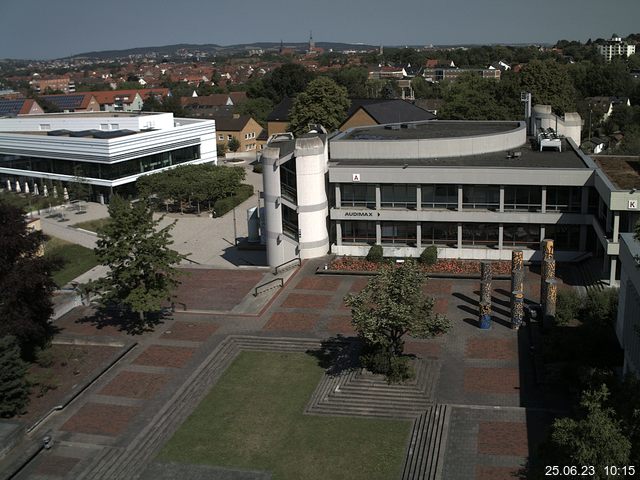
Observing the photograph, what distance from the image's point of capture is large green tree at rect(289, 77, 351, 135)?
82.9 meters

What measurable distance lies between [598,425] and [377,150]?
31.0 metres

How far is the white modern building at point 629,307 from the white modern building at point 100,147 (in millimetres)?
51041

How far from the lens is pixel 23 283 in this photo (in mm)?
29094

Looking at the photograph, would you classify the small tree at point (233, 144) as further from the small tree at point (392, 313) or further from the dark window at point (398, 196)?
the small tree at point (392, 313)

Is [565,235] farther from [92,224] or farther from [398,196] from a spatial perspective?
[92,224]

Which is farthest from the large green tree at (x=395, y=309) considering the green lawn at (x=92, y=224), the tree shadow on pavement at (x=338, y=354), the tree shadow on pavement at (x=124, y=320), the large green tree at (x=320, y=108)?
the large green tree at (x=320, y=108)

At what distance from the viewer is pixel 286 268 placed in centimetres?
4138

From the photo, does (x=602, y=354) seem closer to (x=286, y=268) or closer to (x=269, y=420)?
(x=269, y=420)

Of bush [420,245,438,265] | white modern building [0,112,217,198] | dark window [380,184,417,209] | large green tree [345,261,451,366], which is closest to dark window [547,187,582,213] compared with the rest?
bush [420,245,438,265]

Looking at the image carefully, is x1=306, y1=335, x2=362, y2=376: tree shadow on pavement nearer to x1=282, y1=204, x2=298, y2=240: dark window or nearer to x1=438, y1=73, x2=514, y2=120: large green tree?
x1=282, y1=204, x2=298, y2=240: dark window

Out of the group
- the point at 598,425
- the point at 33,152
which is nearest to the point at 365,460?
the point at 598,425

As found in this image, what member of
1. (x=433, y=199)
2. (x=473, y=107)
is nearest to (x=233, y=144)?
(x=473, y=107)

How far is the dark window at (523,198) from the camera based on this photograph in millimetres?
40125

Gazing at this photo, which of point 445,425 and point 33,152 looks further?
point 33,152
